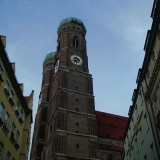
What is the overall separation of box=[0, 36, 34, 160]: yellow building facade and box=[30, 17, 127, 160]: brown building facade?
14317 mm

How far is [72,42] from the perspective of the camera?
56.2m

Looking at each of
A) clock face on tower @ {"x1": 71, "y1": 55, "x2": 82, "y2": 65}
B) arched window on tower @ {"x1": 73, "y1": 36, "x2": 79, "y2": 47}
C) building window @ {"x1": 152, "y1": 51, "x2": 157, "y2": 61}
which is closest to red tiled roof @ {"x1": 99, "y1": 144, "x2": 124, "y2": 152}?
clock face on tower @ {"x1": 71, "y1": 55, "x2": 82, "y2": 65}

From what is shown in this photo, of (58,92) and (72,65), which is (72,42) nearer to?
(72,65)

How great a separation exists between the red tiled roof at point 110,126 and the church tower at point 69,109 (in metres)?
7.47

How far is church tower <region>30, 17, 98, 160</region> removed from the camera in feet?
127

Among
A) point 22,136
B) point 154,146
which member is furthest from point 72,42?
point 154,146

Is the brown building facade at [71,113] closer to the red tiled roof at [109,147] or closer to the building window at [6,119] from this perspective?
the red tiled roof at [109,147]

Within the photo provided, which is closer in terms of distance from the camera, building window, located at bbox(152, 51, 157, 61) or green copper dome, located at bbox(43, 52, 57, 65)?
building window, located at bbox(152, 51, 157, 61)

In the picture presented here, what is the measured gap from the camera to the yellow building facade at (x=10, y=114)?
733 inches

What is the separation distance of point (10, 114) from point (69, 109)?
23330 millimetres

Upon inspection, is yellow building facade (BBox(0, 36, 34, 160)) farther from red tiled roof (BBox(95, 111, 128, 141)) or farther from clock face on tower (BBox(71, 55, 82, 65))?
clock face on tower (BBox(71, 55, 82, 65))

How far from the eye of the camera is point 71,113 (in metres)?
42.7

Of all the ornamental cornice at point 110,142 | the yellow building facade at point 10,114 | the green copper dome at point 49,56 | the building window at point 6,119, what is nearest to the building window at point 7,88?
the yellow building facade at point 10,114

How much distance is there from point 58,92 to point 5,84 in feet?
82.2
